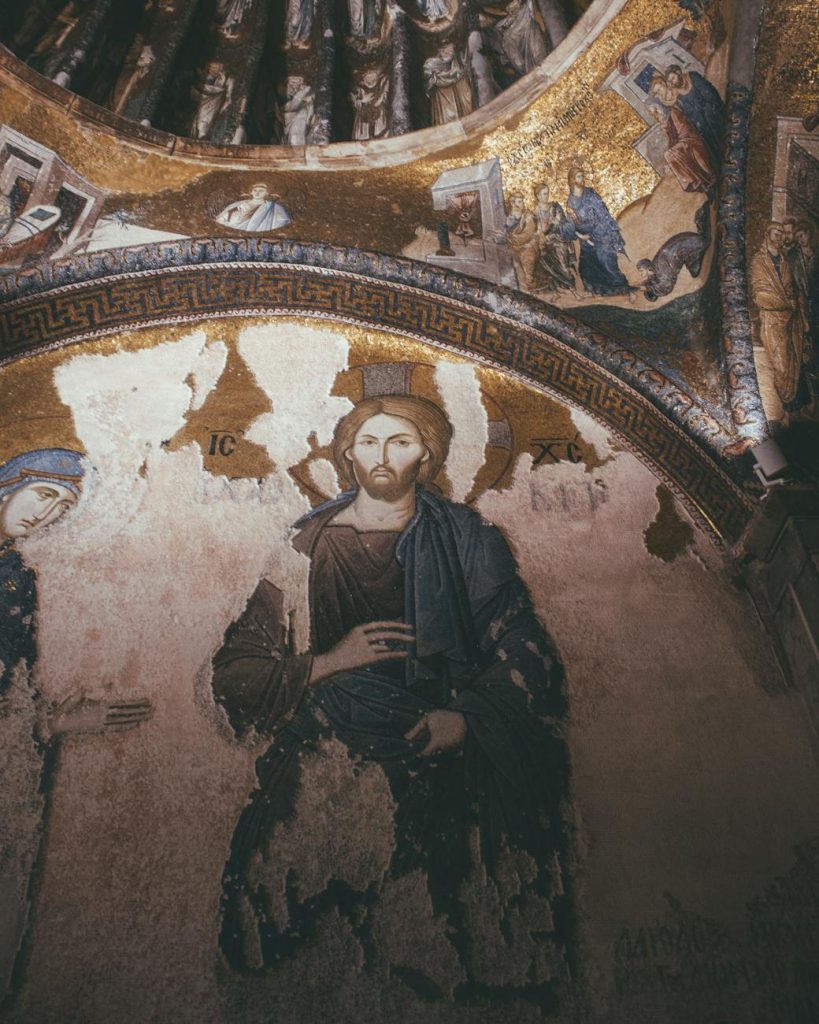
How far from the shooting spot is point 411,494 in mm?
5305

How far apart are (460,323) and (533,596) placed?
224cm

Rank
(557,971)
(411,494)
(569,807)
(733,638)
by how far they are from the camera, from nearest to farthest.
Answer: (557,971)
(569,807)
(733,638)
(411,494)

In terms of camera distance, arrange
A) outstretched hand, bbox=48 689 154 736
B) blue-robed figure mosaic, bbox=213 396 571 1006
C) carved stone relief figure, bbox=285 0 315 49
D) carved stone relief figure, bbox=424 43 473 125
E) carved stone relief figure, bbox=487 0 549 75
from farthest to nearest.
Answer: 1. carved stone relief figure, bbox=285 0 315 49
2. carved stone relief figure, bbox=424 43 473 125
3. carved stone relief figure, bbox=487 0 549 75
4. outstretched hand, bbox=48 689 154 736
5. blue-robed figure mosaic, bbox=213 396 571 1006

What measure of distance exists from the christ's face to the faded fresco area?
0.02 m

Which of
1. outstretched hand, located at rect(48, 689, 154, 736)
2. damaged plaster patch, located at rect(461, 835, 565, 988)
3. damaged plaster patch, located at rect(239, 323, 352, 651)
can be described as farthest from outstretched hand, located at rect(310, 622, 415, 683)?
damaged plaster patch, located at rect(461, 835, 565, 988)

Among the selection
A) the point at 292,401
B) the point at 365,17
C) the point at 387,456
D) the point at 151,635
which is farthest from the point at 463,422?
the point at 365,17

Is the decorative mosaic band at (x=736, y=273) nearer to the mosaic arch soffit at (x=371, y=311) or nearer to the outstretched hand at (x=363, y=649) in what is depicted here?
the mosaic arch soffit at (x=371, y=311)

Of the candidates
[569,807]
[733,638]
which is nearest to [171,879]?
[569,807]

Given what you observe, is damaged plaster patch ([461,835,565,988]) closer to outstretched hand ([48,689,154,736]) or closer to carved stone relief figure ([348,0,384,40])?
outstretched hand ([48,689,154,736])

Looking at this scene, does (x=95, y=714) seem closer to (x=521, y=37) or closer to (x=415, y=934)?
(x=415, y=934)

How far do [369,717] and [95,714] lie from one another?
52.8 inches

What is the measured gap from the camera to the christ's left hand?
4.25 m

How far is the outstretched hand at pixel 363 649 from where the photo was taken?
14.8 feet

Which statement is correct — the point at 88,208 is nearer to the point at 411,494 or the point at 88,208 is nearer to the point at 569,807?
the point at 411,494
